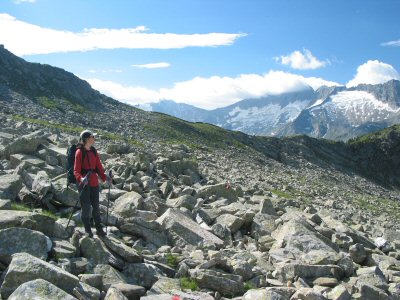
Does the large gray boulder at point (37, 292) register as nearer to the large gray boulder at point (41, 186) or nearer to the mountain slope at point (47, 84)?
the large gray boulder at point (41, 186)

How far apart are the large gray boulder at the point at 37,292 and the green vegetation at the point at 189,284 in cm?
476

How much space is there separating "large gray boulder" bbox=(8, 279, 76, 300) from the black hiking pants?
563 cm

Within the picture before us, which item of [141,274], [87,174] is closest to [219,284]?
[141,274]

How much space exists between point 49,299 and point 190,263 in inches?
268

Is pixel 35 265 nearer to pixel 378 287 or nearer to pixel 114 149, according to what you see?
pixel 378 287

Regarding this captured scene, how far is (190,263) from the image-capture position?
49.7ft

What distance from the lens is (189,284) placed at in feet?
44.5

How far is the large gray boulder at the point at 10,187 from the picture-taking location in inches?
669

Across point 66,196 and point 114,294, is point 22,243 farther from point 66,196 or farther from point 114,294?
point 66,196

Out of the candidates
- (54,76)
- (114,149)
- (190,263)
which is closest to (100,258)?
(190,263)

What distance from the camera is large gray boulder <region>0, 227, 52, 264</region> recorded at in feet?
38.2

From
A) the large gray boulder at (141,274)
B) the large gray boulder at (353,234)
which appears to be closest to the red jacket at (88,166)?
the large gray boulder at (141,274)

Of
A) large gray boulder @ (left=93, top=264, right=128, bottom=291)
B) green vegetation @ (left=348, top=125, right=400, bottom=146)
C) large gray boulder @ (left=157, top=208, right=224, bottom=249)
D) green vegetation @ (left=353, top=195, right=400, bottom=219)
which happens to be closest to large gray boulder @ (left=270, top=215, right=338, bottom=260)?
large gray boulder @ (left=157, top=208, right=224, bottom=249)

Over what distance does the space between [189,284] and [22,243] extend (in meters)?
5.14
